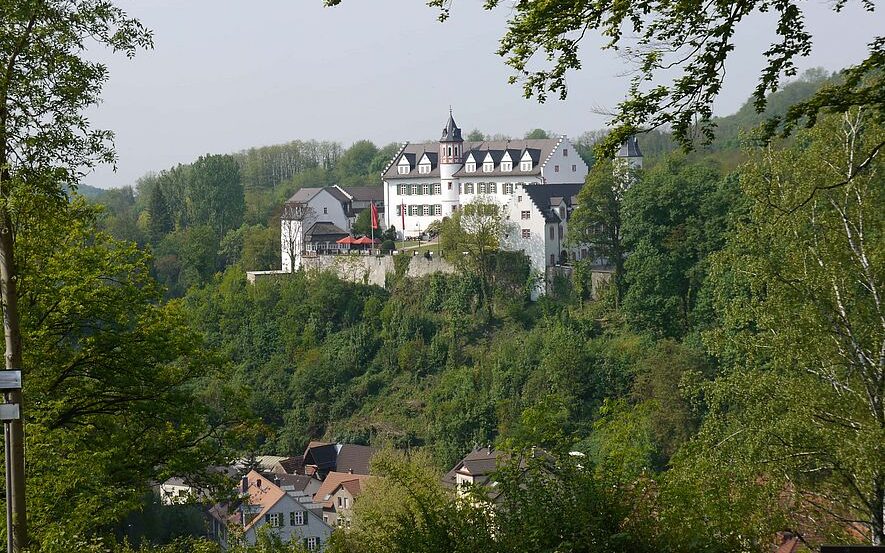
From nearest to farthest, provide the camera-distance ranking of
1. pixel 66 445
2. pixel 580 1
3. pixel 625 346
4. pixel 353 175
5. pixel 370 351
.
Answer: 1. pixel 580 1
2. pixel 66 445
3. pixel 625 346
4. pixel 370 351
5. pixel 353 175

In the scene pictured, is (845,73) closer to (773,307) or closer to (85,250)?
(773,307)

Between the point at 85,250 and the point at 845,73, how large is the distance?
26.6 feet

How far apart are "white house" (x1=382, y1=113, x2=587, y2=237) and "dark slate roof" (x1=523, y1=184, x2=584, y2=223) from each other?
273cm

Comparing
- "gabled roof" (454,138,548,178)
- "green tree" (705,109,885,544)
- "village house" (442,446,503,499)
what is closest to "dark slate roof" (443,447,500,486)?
"village house" (442,446,503,499)

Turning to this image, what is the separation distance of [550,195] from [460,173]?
25.3ft

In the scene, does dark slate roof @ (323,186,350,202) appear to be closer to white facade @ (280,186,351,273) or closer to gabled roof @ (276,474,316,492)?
white facade @ (280,186,351,273)

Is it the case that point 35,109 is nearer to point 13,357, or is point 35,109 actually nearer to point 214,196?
point 13,357

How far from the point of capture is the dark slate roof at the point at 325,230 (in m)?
52.3

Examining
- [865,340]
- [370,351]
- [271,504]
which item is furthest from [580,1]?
[370,351]

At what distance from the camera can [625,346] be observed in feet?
123

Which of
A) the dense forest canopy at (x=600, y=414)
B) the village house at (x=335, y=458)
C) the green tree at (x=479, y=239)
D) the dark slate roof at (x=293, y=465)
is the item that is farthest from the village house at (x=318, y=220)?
the dense forest canopy at (x=600, y=414)

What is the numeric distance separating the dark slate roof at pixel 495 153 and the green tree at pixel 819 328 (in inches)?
1399

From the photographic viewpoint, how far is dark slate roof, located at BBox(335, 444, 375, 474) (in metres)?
38.2

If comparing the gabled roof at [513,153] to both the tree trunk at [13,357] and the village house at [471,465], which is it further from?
the tree trunk at [13,357]
